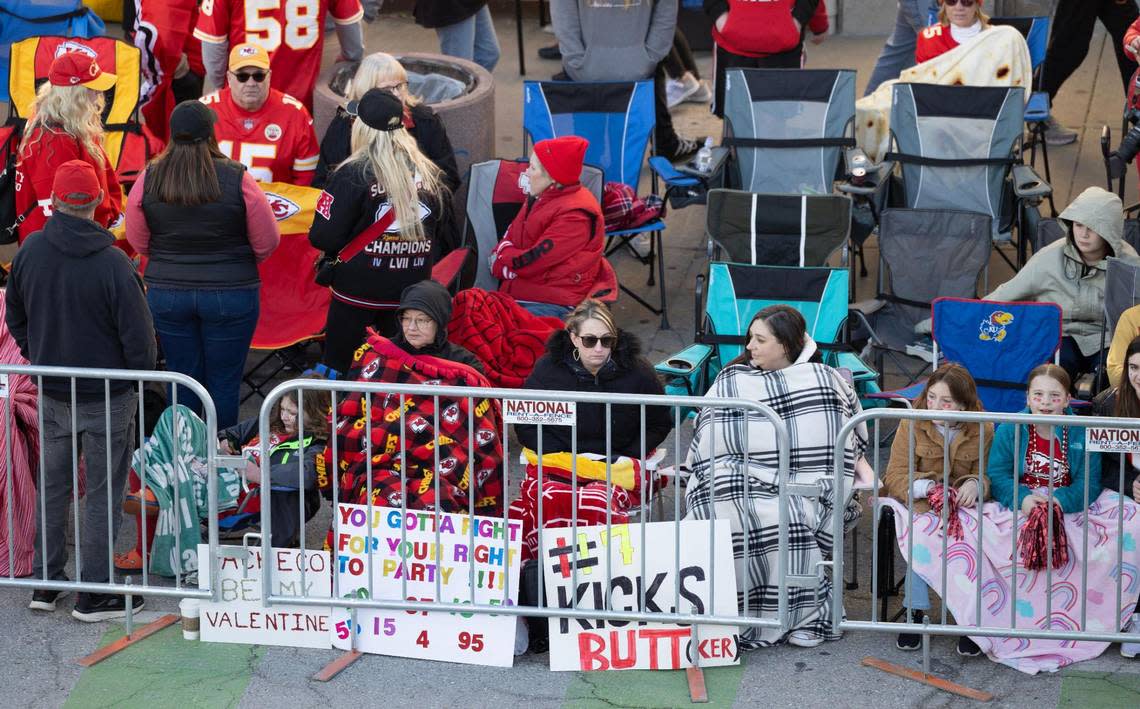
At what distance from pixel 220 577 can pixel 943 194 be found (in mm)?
4865

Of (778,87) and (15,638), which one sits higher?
(778,87)

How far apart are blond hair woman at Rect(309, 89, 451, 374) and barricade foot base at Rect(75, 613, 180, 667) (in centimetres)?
177

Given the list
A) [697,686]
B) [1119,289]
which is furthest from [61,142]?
[1119,289]

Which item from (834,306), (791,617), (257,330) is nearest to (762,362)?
(791,617)

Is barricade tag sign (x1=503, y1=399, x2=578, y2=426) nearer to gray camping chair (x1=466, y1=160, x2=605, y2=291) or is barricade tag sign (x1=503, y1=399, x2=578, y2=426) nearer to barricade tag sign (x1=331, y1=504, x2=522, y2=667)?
barricade tag sign (x1=331, y1=504, x2=522, y2=667)

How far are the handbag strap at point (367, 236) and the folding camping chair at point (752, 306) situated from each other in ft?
4.43

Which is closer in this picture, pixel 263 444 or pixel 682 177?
pixel 263 444

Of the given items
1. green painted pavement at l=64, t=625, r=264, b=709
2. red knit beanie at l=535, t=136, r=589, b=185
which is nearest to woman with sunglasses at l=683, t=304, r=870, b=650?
green painted pavement at l=64, t=625, r=264, b=709

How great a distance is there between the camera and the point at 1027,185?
30.0 ft

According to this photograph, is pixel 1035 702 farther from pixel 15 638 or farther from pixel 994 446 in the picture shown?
pixel 15 638

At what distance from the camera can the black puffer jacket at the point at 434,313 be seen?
6.66m

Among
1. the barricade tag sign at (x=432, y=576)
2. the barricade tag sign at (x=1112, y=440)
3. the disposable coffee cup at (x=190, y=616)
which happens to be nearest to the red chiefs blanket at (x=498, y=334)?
the barricade tag sign at (x=432, y=576)

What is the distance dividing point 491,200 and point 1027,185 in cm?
280

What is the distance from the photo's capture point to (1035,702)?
5797mm
